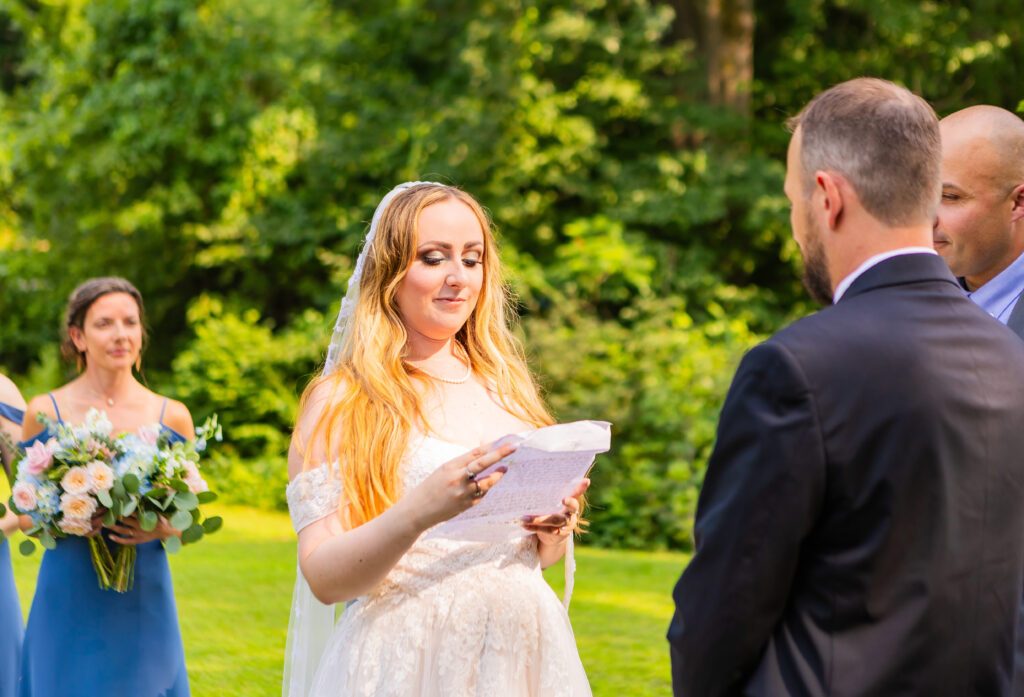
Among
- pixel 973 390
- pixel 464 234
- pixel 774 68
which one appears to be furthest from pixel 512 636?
pixel 774 68

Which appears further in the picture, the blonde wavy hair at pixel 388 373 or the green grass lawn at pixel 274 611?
the green grass lawn at pixel 274 611

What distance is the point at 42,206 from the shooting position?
61.8ft

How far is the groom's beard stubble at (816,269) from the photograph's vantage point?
1.97 m

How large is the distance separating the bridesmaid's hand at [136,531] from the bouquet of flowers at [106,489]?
0.03m

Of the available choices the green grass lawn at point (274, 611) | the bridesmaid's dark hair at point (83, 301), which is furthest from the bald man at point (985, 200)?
the green grass lawn at point (274, 611)

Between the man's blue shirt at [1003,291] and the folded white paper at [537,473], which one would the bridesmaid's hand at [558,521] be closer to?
the folded white paper at [537,473]

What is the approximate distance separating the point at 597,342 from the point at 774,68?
5.97 m

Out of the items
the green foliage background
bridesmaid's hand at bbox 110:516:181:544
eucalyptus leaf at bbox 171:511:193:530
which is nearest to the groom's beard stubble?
eucalyptus leaf at bbox 171:511:193:530

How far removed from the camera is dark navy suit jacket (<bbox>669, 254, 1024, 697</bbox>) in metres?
1.80

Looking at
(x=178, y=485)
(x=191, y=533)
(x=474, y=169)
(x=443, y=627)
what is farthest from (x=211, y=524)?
(x=474, y=169)

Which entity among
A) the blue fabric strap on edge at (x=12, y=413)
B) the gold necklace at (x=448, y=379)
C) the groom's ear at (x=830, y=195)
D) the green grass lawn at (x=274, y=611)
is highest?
the groom's ear at (x=830, y=195)

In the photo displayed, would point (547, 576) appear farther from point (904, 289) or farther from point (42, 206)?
point (42, 206)

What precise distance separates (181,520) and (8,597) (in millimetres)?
1079

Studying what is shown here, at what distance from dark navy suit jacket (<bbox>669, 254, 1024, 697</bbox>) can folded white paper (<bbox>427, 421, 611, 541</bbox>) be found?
2.09ft
